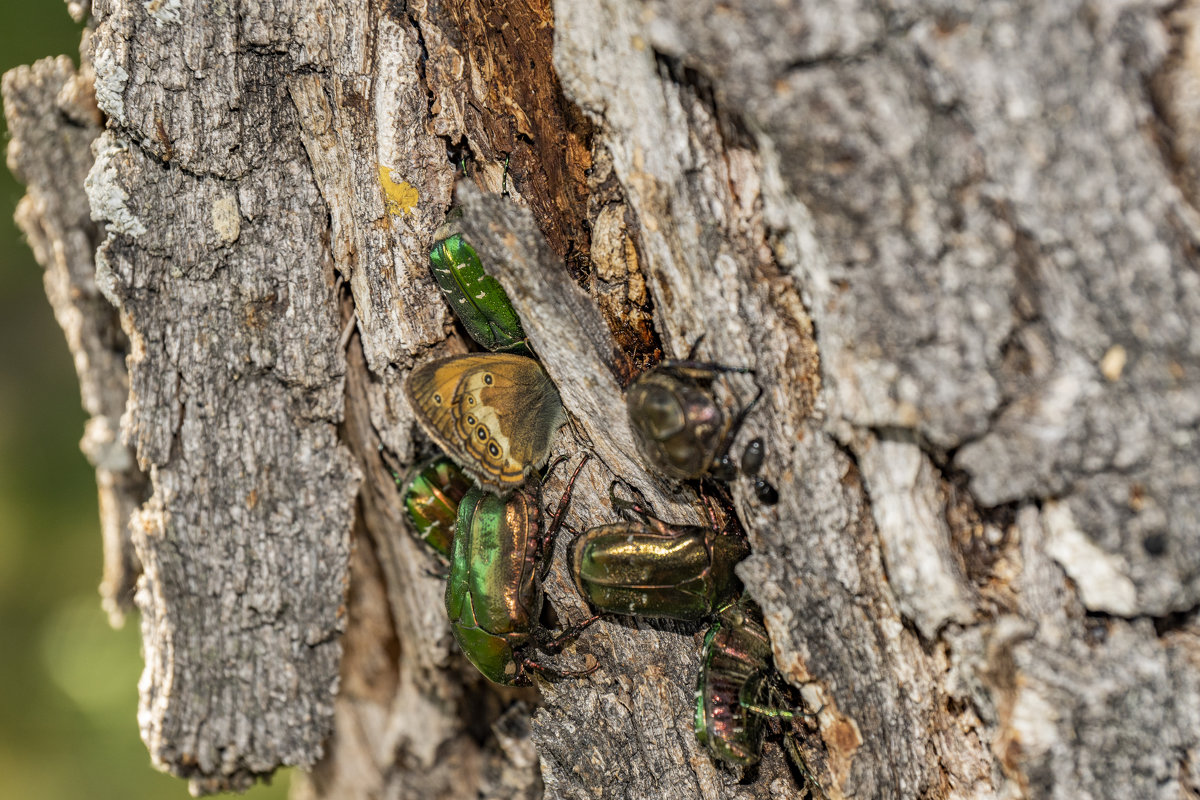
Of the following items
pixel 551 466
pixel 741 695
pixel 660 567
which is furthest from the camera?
pixel 551 466

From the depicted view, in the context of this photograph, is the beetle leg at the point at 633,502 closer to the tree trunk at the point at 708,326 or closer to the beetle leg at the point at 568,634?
the tree trunk at the point at 708,326

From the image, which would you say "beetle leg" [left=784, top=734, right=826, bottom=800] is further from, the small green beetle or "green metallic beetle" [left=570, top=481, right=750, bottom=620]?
the small green beetle

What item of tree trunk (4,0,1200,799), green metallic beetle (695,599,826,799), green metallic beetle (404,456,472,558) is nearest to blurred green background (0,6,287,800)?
tree trunk (4,0,1200,799)

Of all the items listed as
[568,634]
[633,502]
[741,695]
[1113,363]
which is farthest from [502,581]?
[1113,363]

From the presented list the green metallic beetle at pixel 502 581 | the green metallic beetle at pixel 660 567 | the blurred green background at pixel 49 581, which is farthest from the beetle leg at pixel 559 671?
the blurred green background at pixel 49 581

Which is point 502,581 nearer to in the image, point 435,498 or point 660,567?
point 435,498

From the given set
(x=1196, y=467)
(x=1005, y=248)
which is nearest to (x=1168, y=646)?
(x=1196, y=467)
